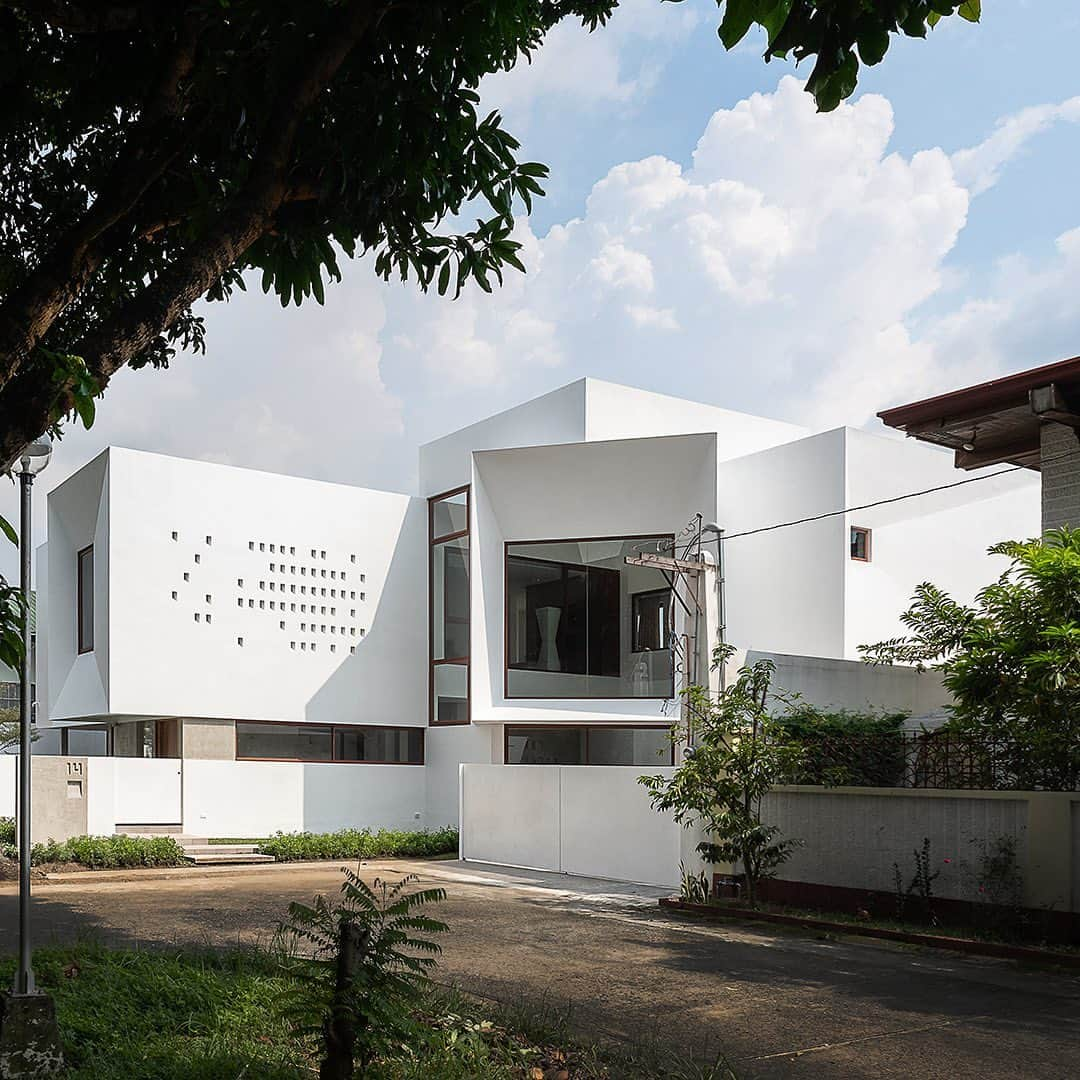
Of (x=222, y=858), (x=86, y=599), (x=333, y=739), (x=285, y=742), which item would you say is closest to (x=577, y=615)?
(x=333, y=739)

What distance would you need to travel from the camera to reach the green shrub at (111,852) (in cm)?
1898

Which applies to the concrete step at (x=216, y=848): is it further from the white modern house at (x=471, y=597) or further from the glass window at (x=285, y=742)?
the glass window at (x=285, y=742)

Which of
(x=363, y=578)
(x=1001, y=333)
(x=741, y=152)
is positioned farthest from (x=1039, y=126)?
(x=363, y=578)

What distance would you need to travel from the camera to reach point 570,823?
1852 centimetres

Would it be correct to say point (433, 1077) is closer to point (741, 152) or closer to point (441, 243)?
point (441, 243)

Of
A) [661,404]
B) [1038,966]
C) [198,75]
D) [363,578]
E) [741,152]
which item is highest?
[741,152]

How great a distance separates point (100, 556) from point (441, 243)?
1712cm

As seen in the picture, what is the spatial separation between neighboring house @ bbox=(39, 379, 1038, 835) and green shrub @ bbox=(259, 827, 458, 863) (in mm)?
1160

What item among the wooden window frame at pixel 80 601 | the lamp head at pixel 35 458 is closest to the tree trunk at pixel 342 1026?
the lamp head at pixel 35 458

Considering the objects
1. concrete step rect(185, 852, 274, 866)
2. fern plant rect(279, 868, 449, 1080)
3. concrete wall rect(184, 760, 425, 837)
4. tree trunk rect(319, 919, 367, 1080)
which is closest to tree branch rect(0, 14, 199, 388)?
fern plant rect(279, 868, 449, 1080)

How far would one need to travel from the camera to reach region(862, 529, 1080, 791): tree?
33.9ft

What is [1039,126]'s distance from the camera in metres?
13.6

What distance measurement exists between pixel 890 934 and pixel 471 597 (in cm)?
1184

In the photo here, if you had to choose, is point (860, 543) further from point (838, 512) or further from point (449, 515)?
A: point (449, 515)
